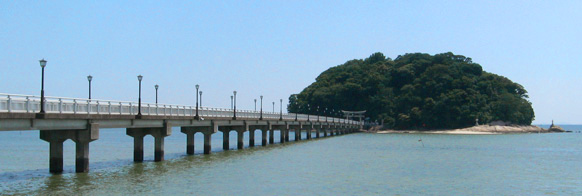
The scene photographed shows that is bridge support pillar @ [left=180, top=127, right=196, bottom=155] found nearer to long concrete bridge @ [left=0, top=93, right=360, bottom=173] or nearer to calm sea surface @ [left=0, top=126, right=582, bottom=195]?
long concrete bridge @ [left=0, top=93, right=360, bottom=173]

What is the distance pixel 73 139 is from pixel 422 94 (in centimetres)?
13307

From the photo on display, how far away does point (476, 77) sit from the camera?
536 ft

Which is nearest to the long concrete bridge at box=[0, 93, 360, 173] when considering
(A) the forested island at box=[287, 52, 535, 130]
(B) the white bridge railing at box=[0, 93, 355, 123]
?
(B) the white bridge railing at box=[0, 93, 355, 123]

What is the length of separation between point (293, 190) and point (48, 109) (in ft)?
43.2

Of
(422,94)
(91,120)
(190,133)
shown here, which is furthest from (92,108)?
(422,94)

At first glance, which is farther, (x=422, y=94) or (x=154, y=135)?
(x=422, y=94)

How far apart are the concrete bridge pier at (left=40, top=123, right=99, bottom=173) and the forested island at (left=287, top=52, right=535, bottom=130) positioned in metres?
121

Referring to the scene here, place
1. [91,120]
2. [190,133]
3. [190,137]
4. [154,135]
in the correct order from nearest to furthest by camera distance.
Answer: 1. [91,120]
2. [154,135]
3. [190,133]
4. [190,137]

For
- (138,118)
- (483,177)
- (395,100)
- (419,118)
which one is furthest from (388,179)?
(395,100)

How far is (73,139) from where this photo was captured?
36.8 m

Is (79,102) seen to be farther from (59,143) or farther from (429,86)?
(429,86)

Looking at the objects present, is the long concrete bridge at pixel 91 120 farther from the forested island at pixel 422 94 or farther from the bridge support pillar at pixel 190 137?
the forested island at pixel 422 94

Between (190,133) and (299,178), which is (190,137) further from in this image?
(299,178)

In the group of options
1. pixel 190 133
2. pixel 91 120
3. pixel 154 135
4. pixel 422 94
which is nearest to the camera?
pixel 91 120
